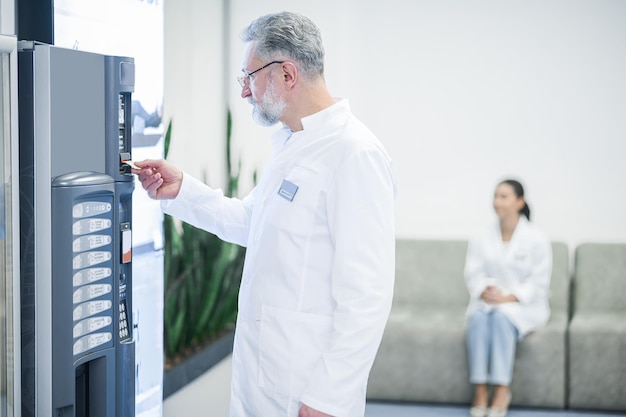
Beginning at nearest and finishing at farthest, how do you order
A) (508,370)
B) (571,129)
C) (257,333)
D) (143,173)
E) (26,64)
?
1. (26,64)
2. (257,333)
3. (143,173)
4. (508,370)
5. (571,129)

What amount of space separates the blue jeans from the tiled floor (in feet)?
0.69

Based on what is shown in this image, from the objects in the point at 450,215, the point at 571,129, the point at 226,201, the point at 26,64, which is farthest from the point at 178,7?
the point at 26,64

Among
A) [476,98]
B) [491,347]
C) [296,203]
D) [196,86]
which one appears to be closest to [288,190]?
[296,203]

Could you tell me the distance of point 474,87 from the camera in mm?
5836

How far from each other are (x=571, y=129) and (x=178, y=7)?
8.73ft

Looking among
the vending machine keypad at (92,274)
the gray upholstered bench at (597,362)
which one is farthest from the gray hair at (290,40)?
the gray upholstered bench at (597,362)

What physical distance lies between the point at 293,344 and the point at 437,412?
2.95 m

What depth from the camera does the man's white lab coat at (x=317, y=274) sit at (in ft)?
6.89

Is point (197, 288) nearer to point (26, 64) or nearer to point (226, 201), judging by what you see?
point (226, 201)

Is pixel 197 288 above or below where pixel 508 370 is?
above

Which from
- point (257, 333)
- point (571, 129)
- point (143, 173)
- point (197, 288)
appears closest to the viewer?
point (257, 333)

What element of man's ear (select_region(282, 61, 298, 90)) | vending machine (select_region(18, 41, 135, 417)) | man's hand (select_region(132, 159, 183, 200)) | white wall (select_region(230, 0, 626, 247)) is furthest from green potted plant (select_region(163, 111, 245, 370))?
man's ear (select_region(282, 61, 298, 90))

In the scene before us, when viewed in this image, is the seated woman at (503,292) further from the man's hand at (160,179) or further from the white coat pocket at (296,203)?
the white coat pocket at (296,203)

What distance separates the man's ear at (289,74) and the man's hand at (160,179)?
474 mm
